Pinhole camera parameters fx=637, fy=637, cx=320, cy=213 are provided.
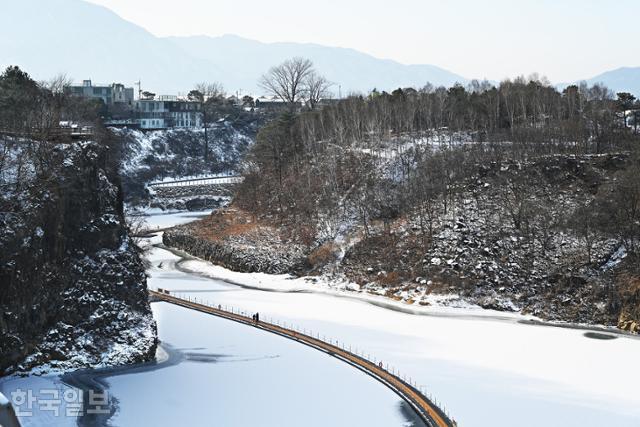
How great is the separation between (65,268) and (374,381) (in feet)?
58.1

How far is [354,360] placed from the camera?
3275cm

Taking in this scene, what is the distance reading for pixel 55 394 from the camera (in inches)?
1112

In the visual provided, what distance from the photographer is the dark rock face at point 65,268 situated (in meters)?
31.9

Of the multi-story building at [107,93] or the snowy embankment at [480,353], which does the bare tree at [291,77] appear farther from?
the snowy embankment at [480,353]

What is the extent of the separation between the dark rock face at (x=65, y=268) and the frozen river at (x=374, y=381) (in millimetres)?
2507

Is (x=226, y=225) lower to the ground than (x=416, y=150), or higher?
lower

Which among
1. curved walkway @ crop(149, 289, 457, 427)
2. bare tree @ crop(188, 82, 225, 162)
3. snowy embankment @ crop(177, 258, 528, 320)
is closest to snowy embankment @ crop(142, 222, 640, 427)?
snowy embankment @ crop(177, 258, 528, 320)

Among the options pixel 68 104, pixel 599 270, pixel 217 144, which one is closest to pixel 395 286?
pixel 599 270

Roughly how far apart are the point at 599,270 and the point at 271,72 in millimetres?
76853

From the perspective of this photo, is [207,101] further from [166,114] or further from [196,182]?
[196,182]

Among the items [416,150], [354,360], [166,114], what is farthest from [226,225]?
[166,114]

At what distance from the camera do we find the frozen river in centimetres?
2573

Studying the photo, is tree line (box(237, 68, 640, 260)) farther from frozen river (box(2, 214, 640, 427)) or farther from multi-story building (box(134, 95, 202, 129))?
multi-story building (box(134, 95, 202, 129))

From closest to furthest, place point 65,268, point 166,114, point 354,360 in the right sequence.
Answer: point 354,360 → point 65,268 → point 166,114
